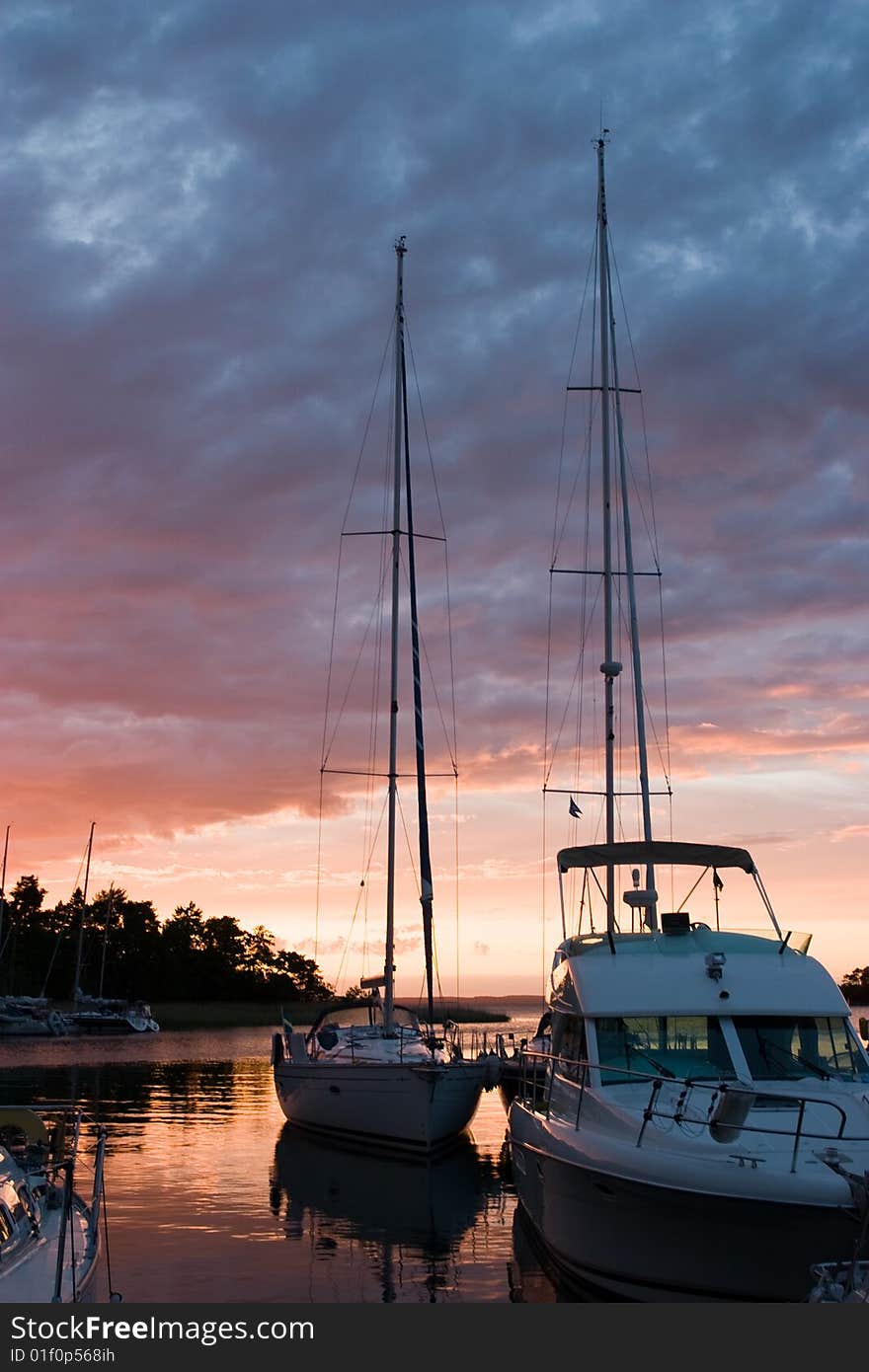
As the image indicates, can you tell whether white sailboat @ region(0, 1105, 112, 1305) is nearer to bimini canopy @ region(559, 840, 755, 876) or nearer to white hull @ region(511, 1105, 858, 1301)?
white hull @ region(511, 1105, 858, 1301)

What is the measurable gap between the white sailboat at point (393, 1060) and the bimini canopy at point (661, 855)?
6410 mm

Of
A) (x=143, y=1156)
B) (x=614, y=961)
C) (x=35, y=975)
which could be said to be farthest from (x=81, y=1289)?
(x=35, y=975)

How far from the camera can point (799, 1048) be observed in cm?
1678

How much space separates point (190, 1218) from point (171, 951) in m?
120

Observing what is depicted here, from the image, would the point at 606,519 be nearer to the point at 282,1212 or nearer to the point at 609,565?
the point at 609,565

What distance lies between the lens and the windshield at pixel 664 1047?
16.5 m

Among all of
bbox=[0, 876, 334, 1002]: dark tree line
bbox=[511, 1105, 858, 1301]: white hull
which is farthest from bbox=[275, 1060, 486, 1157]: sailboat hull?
bbox=[0, 876, 334, 1002]: dark tree line

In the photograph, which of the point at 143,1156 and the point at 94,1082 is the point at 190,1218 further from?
the point at 94,1082

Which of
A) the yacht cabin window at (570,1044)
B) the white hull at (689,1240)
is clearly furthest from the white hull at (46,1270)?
A: the yacht cabin window at (570,1044)

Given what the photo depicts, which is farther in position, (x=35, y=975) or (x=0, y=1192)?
(x=35, y=975)

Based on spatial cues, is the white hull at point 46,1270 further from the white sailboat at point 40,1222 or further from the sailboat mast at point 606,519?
the sailboat mast at point 606,519

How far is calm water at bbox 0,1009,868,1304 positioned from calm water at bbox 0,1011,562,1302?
3 cm

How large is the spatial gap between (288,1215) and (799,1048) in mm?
9218

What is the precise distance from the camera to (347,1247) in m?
18.8
